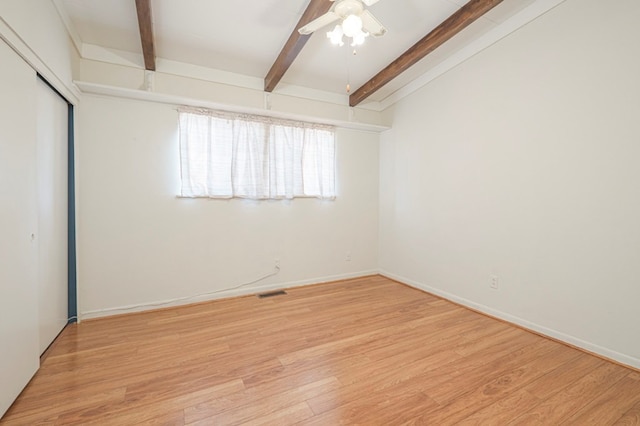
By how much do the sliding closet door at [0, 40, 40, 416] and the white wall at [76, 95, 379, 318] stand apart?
2.99 feet

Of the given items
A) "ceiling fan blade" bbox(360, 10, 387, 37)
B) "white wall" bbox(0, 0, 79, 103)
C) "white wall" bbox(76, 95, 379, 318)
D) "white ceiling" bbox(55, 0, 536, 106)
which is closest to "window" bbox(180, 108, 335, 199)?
"white wall" bbox(76, 95, 379, 318)

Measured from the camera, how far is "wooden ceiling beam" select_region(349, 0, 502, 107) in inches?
92.4

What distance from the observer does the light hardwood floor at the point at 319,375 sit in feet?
4.83

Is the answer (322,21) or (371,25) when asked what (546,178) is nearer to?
(371,25)

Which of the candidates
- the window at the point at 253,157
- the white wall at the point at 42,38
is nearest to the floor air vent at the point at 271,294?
the window at the point at 253,157

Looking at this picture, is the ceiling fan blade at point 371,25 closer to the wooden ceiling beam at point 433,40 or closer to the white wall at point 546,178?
the wooden ceiling beam at point 433,40

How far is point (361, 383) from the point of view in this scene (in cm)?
172

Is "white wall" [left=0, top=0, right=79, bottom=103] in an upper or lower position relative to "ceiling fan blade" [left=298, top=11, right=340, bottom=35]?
lower

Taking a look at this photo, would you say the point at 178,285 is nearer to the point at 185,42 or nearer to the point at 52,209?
the point at 52,209

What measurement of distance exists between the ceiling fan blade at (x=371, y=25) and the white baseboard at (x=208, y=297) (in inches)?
115

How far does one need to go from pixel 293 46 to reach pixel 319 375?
2.82 m

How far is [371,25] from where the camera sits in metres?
1.94

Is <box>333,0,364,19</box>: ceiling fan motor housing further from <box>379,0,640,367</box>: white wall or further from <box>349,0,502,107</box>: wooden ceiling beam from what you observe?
<box>379,0,640,367</box>: white wall

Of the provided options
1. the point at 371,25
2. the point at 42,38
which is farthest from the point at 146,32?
the point at 371,25
